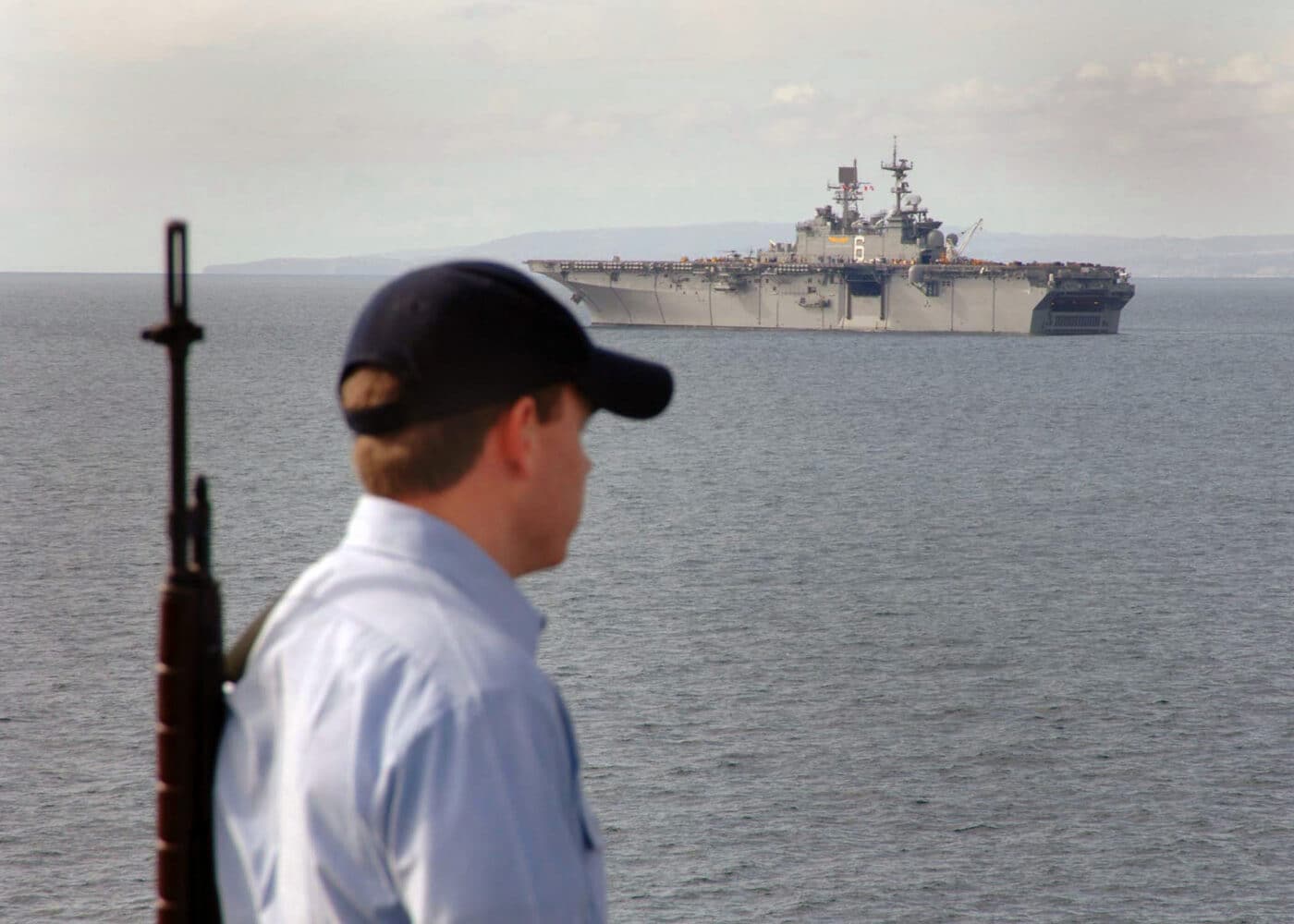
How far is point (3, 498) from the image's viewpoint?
6444 centimetres

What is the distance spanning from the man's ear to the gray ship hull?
112 meters

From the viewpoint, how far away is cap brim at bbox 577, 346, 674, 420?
2465 millimetres

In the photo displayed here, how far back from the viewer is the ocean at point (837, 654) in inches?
1273

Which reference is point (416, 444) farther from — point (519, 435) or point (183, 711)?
point (183, 711)

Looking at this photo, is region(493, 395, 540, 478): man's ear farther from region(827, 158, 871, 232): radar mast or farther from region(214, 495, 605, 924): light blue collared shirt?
region(827, 158, 871, 232): radar mast

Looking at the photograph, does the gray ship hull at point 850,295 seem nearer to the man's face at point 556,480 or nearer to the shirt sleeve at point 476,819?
the man's face at point 556,480

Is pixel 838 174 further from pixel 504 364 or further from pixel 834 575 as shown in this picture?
pixel 504 364

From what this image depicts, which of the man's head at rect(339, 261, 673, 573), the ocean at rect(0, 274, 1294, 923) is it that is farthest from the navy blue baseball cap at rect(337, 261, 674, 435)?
the ocean at rect(0, 274, 1294, 923)

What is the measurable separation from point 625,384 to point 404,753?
751mm

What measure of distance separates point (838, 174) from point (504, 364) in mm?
121187

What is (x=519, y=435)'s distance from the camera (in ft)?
7.73

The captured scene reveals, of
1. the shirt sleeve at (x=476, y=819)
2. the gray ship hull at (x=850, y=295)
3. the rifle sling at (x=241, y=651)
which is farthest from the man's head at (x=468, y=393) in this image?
the gray ship hull at (x=850, y=295)

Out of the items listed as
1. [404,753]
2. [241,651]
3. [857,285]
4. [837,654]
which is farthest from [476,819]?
[857,285]

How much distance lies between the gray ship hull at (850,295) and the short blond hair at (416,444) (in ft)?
367
